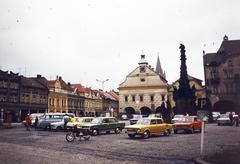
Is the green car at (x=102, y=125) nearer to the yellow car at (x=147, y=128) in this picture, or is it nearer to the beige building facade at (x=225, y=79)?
the yellow car at (x=147, y=128)

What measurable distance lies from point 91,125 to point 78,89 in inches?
2502

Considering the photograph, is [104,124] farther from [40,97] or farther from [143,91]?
[143,91]

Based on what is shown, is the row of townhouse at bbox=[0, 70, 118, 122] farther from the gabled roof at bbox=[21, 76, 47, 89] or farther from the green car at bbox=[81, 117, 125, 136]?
the green car at bbox=[81, 117, 125, 136]

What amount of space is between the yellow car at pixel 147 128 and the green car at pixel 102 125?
4273mm

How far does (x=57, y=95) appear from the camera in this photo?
7975 cm

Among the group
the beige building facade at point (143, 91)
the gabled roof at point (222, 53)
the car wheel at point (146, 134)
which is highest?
the gabled roof at point (222, 53)

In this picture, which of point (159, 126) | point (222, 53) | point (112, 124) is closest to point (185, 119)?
point (159, 126)

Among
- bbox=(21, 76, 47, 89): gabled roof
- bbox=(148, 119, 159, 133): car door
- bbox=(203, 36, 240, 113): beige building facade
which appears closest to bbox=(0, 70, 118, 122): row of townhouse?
bbox=(21, 76, 47, 89): gabled roof

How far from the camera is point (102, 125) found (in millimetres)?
29469

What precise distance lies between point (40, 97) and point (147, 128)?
52271 millimetres

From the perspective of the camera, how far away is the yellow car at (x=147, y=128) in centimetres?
2500

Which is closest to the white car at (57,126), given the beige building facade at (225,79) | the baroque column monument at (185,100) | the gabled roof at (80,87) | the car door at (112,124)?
the car door at (112,124)

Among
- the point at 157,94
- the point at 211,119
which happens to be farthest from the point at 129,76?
the point at 211,119

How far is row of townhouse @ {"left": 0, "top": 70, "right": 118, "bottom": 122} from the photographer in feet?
211
